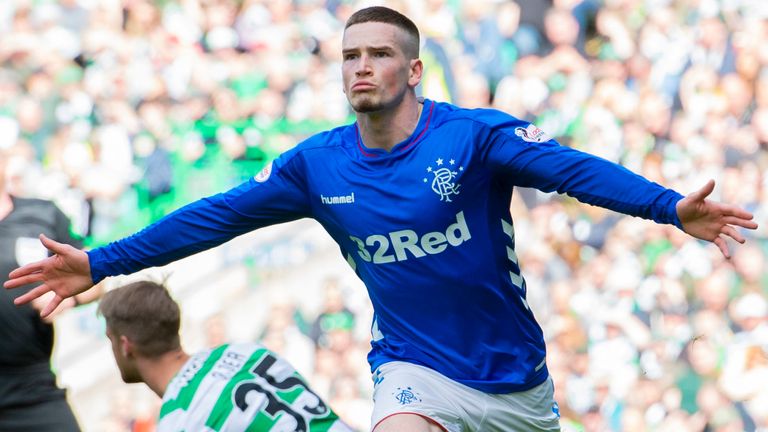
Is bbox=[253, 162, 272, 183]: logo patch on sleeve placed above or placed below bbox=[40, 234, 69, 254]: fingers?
above

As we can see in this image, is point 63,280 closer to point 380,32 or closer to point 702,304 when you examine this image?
point 380,32

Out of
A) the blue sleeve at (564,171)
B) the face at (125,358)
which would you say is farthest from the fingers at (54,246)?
the blue sleeve at (564,171)

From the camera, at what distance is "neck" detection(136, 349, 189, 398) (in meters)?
4.76

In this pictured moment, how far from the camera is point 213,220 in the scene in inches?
191

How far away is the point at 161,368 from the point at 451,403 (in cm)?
119

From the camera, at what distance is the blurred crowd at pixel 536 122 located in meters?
10.2

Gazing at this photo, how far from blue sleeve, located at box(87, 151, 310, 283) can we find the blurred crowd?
5.40m

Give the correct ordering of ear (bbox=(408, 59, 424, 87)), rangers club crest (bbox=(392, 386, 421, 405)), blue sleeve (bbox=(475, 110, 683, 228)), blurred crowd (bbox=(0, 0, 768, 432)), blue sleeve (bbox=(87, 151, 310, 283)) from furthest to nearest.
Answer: blurred crowd (bbox=(0, 0, 768, 432)) < blue sleeve (bbox=(87, 151, 310, 283)) < ear (bbox=(408, 59, 424, 87)) < rangers club crest (bbox=(392, 386, 421, 405)) < blue sleeve (bbox=(475, 110, 683, 228))

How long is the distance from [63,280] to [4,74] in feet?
22.4

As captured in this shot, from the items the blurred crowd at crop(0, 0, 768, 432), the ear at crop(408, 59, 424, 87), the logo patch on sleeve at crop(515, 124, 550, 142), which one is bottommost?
the blurred crowd at crop(0, 0, 768, 432)

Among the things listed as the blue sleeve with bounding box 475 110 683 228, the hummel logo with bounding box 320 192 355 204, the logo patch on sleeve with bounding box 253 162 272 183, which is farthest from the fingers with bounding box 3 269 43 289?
the blue sleeve with bounding box 475 110 683 228

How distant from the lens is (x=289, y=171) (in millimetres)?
4809

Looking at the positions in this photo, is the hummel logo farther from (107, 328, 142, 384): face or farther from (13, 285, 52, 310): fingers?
(13, 285, 52, 310): fingers

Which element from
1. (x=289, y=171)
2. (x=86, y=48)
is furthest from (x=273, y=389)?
(x=86, y=48)
